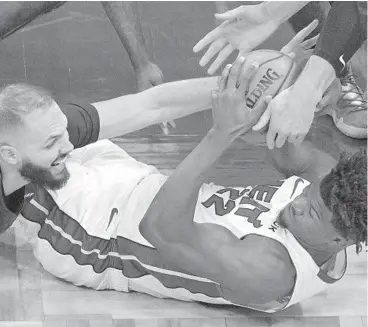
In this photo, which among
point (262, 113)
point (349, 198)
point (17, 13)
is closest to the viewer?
point (349, 198)

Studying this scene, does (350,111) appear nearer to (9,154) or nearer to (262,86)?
(262,86)

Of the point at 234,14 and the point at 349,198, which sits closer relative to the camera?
the point at 349,198

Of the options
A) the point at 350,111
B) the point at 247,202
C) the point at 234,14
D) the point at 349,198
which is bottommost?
the point at 350,111

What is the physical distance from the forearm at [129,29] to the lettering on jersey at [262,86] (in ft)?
2.05

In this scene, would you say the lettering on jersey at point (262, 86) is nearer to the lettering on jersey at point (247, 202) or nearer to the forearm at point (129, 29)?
the lettering on jersey at point (247, 202)

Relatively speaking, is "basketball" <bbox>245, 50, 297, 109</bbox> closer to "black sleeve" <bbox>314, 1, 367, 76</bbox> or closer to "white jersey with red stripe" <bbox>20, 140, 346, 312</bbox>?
"black sleeve" <bbox>314, 1, 367, 76</bbox>

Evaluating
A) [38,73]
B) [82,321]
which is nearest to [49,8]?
[38,73]

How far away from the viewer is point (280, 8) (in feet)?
6.99

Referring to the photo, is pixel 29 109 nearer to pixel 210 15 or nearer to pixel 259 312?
pixel 259 312

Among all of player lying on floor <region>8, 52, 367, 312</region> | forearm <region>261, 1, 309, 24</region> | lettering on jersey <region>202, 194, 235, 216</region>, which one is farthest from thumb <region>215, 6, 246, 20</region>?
lettering on jersey <region>202, 194, 235, 216</region>

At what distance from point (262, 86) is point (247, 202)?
235mm

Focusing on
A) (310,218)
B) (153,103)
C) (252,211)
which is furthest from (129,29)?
(310,218)

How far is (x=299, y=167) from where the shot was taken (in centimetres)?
192

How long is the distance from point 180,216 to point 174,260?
105mm
